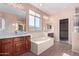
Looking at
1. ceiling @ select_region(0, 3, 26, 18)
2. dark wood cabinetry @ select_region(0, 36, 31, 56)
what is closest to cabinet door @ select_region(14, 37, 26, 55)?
dark wood cabinetry @ select_region(0, 36, 31, 56)

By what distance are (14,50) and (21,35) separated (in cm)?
42

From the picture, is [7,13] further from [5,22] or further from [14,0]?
[14,0]

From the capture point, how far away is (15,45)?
2078 mm

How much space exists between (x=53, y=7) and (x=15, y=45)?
1.32 m

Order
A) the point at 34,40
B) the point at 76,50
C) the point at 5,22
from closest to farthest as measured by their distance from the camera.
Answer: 1. the point at 5,22
2. the point at 76,50
3. the point at 34,40

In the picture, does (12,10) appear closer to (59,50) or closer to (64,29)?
(64,29)

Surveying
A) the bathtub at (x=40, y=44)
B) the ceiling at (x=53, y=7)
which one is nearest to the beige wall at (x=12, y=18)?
the ceiling at (x=53, y=7)

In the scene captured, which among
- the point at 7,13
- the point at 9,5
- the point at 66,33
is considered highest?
the point at 9,5

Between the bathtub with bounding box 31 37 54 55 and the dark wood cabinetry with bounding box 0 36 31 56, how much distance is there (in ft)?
0.44

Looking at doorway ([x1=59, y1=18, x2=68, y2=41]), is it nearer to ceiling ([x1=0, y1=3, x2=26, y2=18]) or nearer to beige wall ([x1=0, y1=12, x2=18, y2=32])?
ceiling ([x1=0, y1=3, x2=26, y2=18])

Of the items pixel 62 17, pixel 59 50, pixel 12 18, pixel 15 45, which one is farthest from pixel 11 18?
pixel 59 50

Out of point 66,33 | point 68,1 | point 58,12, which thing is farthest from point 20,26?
point 68,1

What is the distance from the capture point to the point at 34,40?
88.7 inches

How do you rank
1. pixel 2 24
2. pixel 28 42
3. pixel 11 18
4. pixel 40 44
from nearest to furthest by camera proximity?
pixel 2 24 → pixel 11 18 → pixel 28 42 → pixel 40 44
